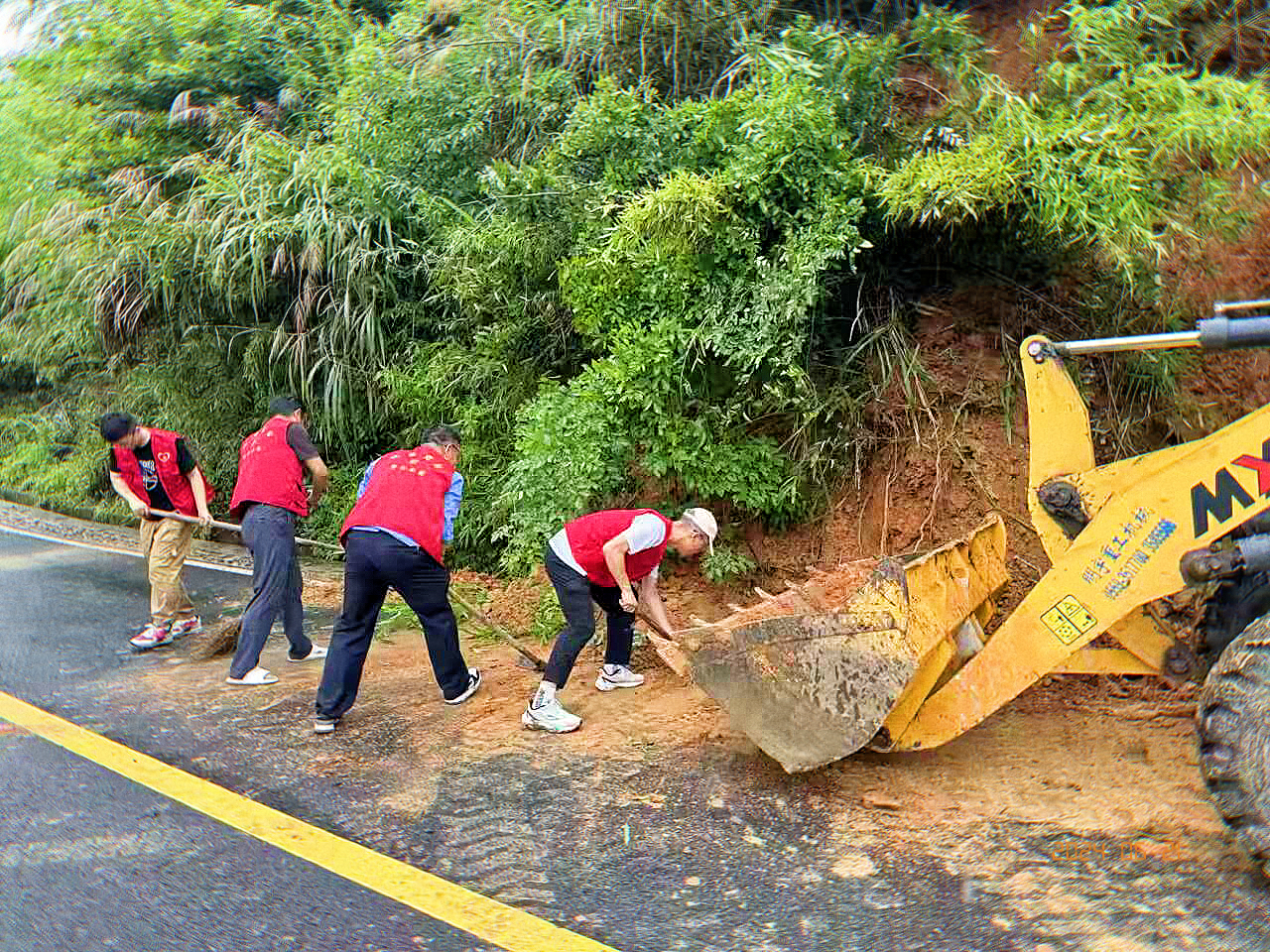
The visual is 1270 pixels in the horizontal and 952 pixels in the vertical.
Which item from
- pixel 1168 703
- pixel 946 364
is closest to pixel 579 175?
pixel 946 364

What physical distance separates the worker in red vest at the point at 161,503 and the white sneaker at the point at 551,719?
3.02m

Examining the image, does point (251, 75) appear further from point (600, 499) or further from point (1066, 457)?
point (1066, 457)

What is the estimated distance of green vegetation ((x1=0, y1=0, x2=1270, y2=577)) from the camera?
5727 millimetres

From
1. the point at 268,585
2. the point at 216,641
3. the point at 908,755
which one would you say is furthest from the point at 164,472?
the point at 908,755

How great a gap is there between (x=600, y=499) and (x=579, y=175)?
222 cm

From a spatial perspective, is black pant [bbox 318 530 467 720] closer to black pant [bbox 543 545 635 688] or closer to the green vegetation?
black pant [bbox 543 545 635 688]

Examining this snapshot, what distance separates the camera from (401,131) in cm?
879

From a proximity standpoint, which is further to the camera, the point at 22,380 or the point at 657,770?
the point at 22,380

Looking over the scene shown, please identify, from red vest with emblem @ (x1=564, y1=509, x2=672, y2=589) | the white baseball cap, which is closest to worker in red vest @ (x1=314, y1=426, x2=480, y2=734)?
red vest with emblem @ (x1=564, y1=509, x2=672, y2=589)

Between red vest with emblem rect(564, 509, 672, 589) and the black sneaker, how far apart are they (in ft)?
3.18

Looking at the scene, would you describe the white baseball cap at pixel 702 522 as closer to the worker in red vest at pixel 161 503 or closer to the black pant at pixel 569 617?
the black pant at pixel 569 617

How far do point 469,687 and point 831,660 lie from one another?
2.25 meters

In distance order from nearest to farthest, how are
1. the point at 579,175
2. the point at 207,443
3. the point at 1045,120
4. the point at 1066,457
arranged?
the point at 1066,457
the point at 1045,120
the point at 579,175
the point at 207,443

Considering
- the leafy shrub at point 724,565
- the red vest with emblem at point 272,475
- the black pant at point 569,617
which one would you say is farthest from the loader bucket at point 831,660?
the red vest with emblem at point 272,475
